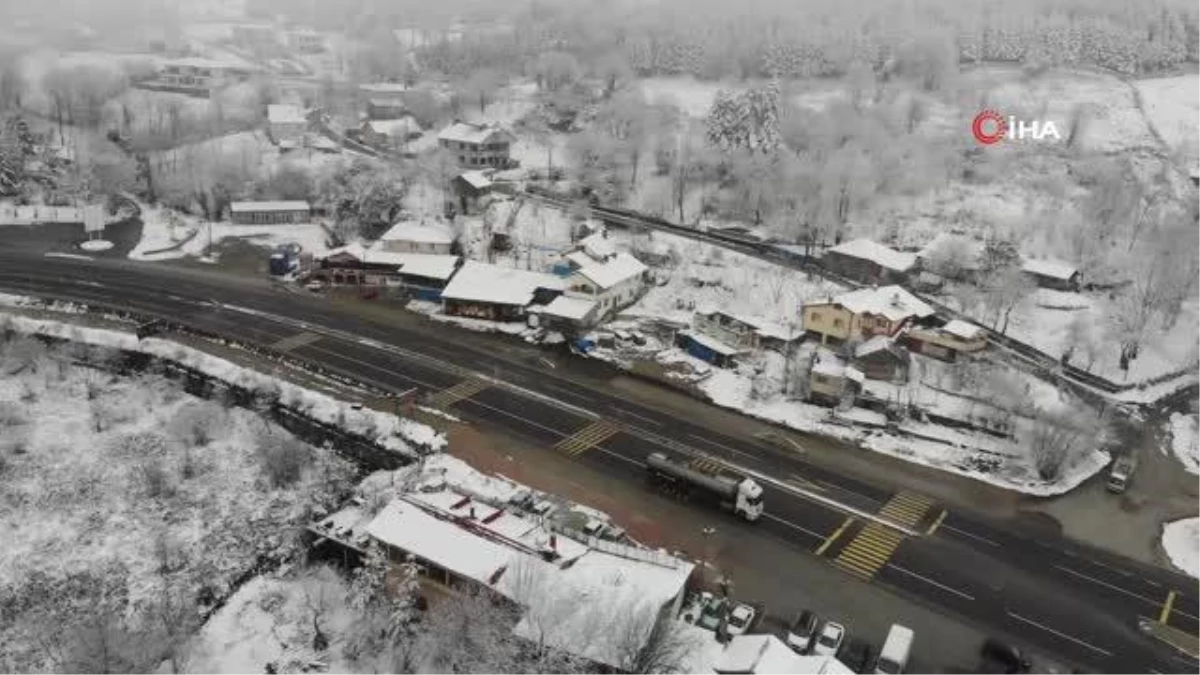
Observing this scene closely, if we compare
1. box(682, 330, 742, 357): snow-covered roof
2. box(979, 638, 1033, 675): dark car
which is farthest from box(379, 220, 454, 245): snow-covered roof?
box(979, 638, 1033, 675): dark car

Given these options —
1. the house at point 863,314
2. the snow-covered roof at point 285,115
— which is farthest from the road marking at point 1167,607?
the snow-covered roof at point 285,115

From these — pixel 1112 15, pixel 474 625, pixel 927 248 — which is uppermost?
pixel 1112 15

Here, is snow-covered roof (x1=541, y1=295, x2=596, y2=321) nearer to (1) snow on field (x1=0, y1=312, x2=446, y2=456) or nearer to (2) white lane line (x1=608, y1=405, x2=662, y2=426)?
(2) white lane line (x1=608, y1=405, x2=662, y2=426)

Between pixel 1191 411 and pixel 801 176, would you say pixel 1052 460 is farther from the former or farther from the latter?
Result: pixel 801 176

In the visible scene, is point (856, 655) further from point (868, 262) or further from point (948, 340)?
point (868, 262)

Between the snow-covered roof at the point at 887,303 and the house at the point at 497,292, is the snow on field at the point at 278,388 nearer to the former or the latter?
the house at the point at 497,292

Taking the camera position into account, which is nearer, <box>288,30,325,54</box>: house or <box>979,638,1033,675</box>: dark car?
<box>979,638,1033,675</box>: dark car

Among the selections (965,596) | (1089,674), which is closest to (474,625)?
(965,596)
